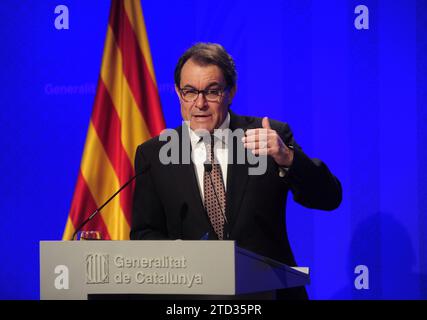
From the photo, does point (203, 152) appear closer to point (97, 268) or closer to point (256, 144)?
point (256, 144)

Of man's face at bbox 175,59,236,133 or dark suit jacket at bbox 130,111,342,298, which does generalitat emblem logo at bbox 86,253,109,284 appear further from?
man's face at bbox 175,59,236,133

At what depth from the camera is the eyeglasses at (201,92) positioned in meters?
2.54

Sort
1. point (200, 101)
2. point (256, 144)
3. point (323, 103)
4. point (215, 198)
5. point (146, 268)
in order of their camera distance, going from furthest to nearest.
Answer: point (323, 103) < point (200, 101) < point (215, 198) < point (256, 144) < point (146, 268)

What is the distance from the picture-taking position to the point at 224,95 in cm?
259

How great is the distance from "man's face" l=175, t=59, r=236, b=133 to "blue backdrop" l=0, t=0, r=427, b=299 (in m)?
1.29

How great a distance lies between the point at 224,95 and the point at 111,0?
5.57 ft

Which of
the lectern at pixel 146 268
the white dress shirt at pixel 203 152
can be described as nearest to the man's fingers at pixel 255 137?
the lectern at pixel 146 268

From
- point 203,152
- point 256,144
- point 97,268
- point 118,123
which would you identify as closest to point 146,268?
point 97,268

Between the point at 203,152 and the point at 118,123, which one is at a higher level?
the point at 118,123

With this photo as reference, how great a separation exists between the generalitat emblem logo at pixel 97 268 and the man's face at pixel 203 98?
3.27 ft

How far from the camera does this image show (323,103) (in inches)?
150

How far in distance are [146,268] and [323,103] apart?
7.83ft

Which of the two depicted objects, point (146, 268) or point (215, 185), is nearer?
point (146, 268)
